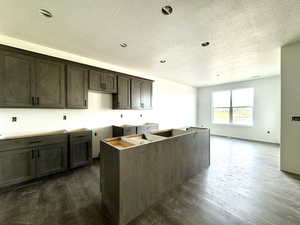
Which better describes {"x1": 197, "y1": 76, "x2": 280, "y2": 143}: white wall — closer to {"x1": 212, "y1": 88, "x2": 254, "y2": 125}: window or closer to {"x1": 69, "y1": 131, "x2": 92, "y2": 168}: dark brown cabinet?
{"x1": 212, "y1": 88, "x2": 254, "y2": 125}: window

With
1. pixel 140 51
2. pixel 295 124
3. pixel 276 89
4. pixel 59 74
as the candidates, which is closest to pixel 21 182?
pixel 59 74

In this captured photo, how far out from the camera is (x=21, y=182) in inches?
93.5

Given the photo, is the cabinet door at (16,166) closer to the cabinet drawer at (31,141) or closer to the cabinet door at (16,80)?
the cabinet drawer at (31,141)

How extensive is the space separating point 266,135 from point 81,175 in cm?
723

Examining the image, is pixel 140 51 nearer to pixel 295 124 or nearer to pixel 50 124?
pixel 50 124

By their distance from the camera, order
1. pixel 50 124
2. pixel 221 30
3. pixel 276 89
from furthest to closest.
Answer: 1. pixel 276 89
2. pixel 50 124
3. pixel 221 30

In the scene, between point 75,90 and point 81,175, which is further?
point 75,90

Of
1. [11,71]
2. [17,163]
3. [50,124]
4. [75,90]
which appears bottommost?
[17,163]

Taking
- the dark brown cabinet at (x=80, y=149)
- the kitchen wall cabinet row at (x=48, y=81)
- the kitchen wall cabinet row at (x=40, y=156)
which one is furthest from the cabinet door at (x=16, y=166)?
the kitchen wall cabinet row at (x=48, y=81)

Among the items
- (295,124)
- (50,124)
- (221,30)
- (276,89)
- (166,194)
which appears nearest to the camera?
(166,194)

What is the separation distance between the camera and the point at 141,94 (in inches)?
184

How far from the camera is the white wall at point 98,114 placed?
268 cm

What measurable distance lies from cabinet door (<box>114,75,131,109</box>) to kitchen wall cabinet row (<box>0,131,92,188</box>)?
130 centimetres

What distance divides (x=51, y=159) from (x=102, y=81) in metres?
2.26
